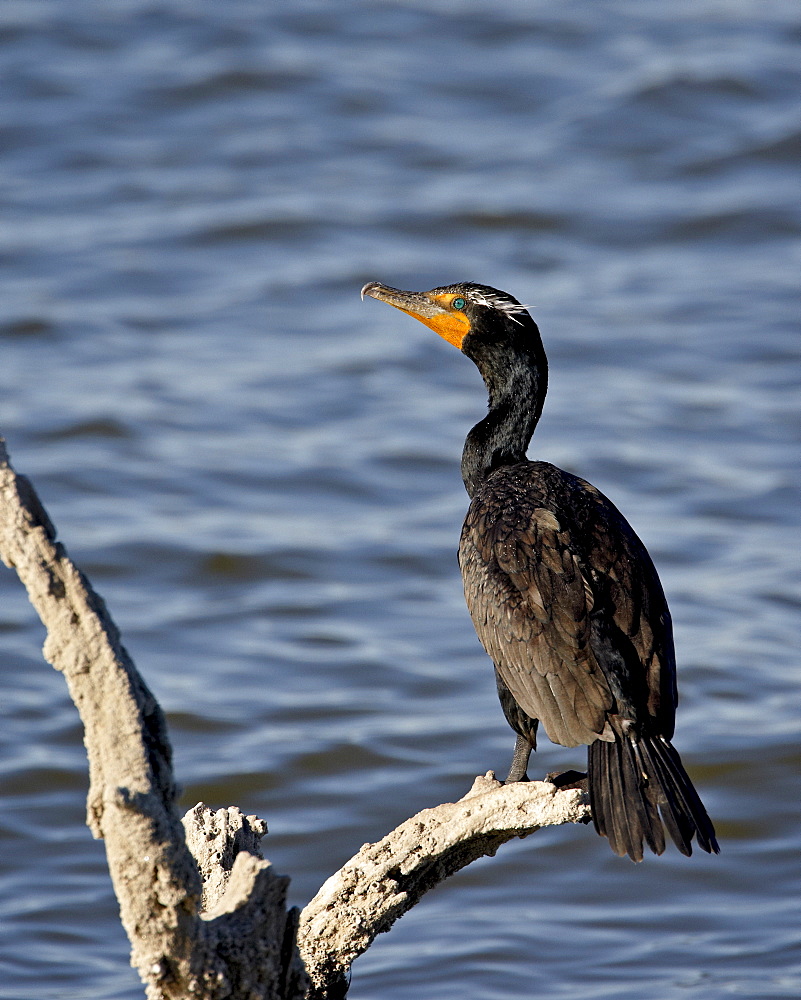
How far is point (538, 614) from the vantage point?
4.61 meters

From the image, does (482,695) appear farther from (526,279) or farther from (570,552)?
(526,279)

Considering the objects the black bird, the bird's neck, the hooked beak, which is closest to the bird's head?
the hooked beak

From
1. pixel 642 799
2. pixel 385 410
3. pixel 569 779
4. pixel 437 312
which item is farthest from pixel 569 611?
pixel 385 410

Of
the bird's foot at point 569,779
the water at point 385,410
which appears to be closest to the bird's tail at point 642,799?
the bird's foot at point 569,779

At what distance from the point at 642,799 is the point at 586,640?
0.54 m

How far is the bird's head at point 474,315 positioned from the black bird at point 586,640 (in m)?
0.54

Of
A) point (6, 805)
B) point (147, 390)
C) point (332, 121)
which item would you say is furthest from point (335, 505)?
point (332, 121)

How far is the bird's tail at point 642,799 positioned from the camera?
13.6 ft

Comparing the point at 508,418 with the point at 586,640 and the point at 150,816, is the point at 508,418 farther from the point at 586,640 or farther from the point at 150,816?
the point at 150,816

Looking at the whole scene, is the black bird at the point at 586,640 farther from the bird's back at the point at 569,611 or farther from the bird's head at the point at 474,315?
the bird's head at the point at 474,315

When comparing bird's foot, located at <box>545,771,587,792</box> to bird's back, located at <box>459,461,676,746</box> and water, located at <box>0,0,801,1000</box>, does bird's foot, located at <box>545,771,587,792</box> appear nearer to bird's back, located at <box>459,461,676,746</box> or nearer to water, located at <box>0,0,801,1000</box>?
bird's back, located at <box>459,461,676,746</box>

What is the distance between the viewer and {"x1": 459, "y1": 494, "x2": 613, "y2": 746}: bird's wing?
4441 millimetres

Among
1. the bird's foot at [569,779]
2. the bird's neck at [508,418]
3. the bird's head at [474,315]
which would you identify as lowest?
the bird's foot at [569,779]

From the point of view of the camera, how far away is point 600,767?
431 centimetres
